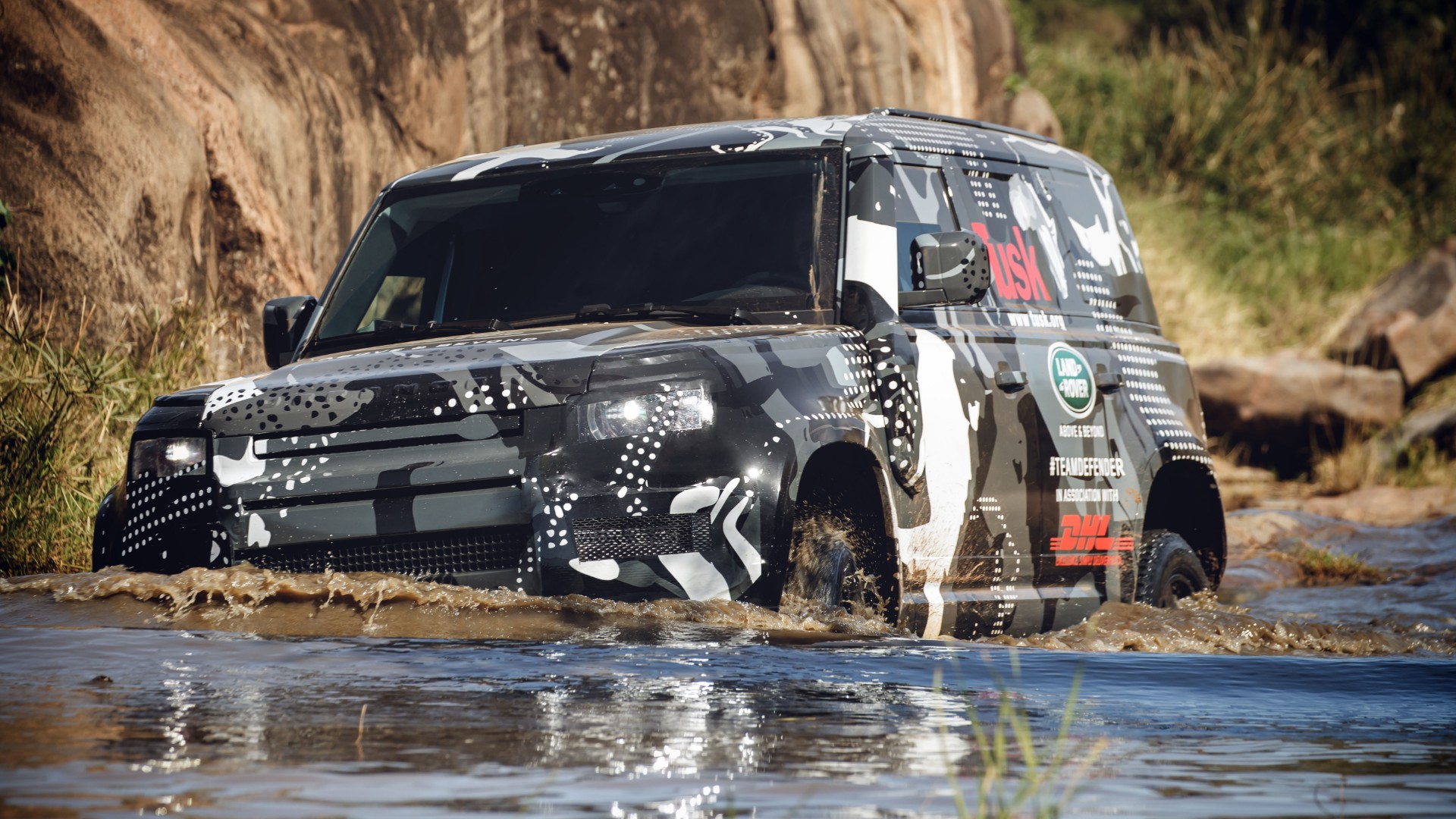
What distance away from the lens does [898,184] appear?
6.52 meters

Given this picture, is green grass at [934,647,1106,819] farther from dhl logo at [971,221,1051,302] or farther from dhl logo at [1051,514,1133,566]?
dhl logo at [971,221,1051,302]

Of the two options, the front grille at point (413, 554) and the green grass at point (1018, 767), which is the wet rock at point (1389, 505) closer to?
the front grille at point (413, 554)

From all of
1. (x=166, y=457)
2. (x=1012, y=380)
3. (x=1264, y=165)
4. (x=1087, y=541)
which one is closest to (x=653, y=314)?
(x=1012, y=380)

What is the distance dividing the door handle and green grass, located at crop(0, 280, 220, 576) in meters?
3.81

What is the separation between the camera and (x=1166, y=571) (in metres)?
7.59

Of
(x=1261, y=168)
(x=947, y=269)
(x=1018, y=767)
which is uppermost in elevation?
(x=1261, y=168)

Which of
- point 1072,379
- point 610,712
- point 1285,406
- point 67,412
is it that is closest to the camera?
point 610,712

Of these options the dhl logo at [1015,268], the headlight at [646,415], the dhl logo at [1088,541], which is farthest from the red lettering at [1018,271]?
the headlight at [646,415]

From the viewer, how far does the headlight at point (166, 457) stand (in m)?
5.58

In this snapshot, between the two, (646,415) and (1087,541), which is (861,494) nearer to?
(646,415)

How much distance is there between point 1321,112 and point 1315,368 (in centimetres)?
865

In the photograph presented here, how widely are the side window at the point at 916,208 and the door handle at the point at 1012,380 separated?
0.52 meters

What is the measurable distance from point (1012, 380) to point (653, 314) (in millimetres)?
1371

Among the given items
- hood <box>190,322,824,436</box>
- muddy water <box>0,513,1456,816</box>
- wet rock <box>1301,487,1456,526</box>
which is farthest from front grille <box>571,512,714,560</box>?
wet rock <box>1301,487,1456,526</box>
